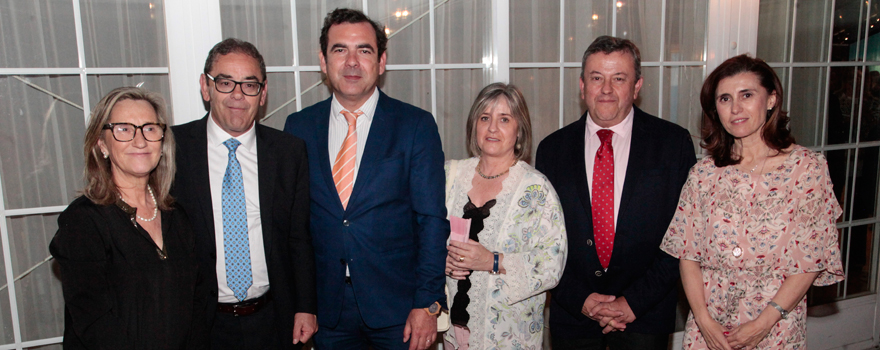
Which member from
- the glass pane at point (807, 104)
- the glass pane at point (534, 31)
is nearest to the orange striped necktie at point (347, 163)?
the glass pane at point (534, 31)

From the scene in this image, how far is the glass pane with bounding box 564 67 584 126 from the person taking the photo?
123 inches

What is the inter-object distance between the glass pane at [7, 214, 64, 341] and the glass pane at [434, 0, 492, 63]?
2.08m

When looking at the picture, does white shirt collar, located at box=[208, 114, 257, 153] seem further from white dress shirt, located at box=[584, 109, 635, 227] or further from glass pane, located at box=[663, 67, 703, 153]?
glass pane, located at box=[663, 67, 703, 153]

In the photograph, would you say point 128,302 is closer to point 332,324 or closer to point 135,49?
point 332,324

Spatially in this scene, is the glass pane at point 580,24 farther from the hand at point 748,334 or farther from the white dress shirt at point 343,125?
the hand at point 748,334

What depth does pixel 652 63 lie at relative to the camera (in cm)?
321

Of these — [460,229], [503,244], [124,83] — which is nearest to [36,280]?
[124,83]

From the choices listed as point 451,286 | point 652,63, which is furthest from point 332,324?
point 652,63

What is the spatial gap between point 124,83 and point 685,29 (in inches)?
126

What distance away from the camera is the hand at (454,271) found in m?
2.11

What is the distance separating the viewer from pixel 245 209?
6.44ft

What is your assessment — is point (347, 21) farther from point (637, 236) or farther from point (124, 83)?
point (637, 236)

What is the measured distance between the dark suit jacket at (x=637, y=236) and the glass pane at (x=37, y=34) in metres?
2.29

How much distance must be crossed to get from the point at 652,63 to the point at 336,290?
2.40 m
